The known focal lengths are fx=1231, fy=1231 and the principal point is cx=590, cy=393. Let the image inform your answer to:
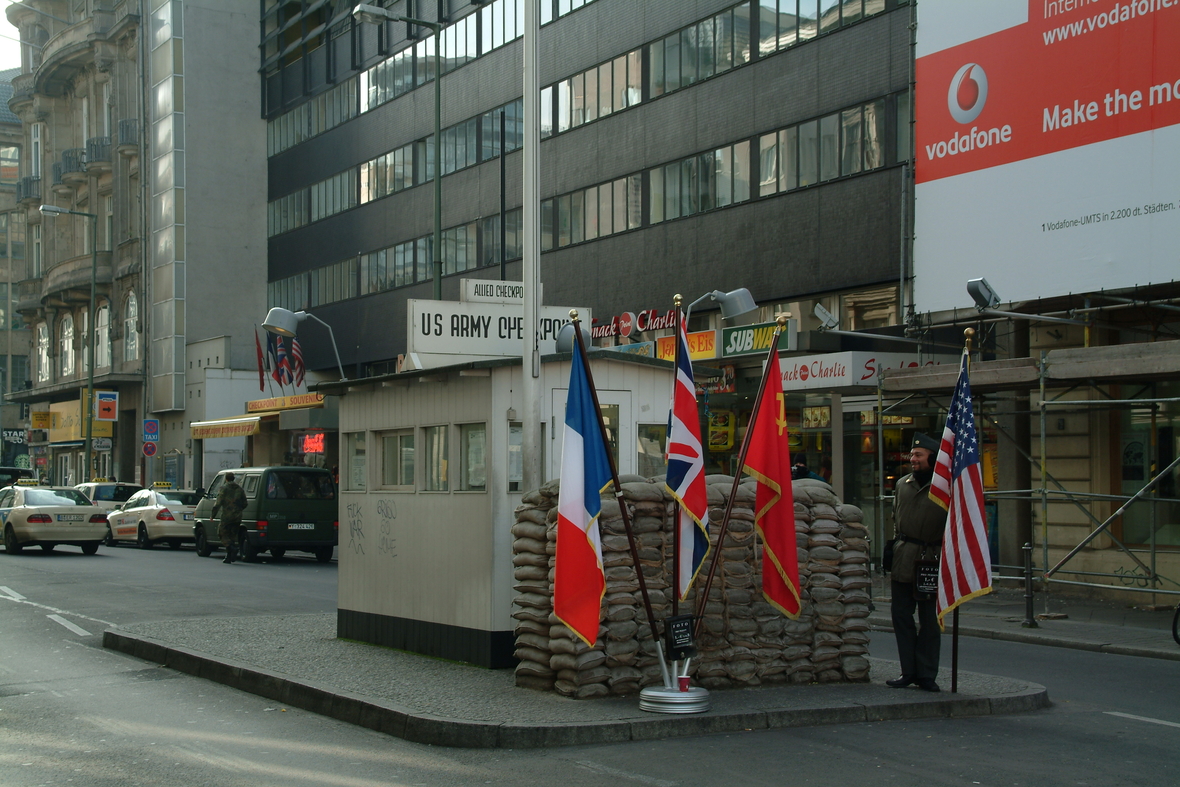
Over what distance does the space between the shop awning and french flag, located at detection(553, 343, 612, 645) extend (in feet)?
110

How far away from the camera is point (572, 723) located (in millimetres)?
7844

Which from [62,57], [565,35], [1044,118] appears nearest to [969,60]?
[1044,118]

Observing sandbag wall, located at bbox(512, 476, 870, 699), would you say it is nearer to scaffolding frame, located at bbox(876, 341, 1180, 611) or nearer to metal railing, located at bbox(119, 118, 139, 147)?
scaffolding frame, located at bbox(876, 341, 1180, 611)

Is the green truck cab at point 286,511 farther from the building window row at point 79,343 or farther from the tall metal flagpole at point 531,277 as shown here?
the building window row at point 79,343

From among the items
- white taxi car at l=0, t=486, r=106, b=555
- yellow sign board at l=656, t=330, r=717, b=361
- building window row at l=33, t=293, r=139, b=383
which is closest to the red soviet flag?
yellow sign board at l=656, t=330, r=717, b=361

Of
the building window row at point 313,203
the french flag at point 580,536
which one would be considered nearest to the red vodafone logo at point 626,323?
the building window row at point 313,203

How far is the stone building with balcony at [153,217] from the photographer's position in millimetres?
53000

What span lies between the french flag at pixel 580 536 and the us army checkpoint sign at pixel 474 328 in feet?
7.71

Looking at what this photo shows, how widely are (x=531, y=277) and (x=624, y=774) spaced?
491 cm

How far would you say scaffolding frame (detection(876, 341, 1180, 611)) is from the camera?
15125mm

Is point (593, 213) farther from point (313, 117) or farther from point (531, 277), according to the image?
point (531, 277)

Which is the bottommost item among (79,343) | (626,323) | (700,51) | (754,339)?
(754,339)

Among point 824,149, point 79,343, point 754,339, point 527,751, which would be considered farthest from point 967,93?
point 79,343

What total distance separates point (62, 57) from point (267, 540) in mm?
45914
